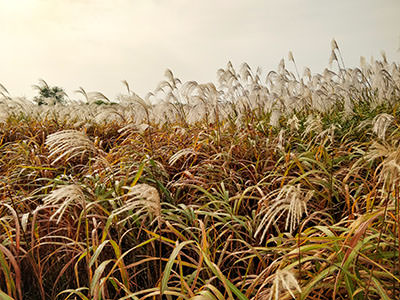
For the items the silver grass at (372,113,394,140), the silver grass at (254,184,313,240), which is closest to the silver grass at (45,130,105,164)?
the silver grass at (254,184,313,240)

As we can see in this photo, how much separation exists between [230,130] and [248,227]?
6.80ft

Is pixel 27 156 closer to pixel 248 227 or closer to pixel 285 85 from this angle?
pixel 248 227

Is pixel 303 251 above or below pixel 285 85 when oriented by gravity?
below

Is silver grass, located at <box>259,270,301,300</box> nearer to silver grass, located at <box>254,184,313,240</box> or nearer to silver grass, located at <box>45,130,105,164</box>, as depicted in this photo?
silver grass, located at <box>254,184,313,240</box>

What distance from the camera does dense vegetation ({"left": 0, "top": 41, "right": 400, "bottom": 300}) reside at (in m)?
1.28

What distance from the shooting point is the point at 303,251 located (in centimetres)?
135

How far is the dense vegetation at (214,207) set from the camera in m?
1.28

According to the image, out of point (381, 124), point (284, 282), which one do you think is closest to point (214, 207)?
point (381, 124)

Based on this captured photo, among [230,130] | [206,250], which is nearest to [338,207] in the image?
[206,250]

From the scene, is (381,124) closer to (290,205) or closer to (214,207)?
(290,205)

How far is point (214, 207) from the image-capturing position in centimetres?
235

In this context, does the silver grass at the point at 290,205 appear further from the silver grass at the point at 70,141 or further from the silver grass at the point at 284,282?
the silver grass at the point at 70,141

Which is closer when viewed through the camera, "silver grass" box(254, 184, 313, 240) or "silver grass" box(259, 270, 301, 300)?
"silver grass" box(259, 270, 301, 300)

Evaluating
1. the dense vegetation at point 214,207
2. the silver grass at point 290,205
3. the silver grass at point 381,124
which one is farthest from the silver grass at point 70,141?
the silver grass at point 381,124
